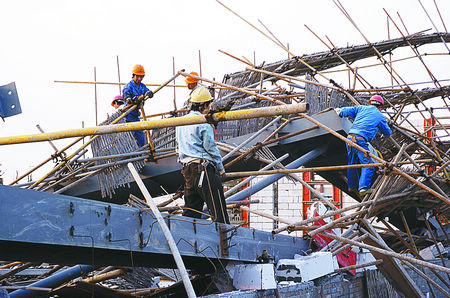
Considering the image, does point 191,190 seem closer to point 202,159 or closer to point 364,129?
point 202,159

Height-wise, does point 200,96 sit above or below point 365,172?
above

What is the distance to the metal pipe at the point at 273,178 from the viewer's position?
9219 mm

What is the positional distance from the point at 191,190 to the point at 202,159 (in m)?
0.41

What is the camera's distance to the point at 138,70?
10.3 m

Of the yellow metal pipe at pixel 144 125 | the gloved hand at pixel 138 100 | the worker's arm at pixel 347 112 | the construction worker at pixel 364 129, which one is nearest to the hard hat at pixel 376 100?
the construction worker at pixel 364 129

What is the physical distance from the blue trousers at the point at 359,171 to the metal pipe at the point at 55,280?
4768 mm

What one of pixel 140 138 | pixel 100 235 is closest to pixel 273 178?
pixel 140 138

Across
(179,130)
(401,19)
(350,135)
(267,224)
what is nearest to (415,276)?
(350,135)

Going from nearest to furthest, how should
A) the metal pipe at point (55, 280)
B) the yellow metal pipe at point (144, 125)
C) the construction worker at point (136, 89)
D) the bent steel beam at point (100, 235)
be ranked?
the yellow metal pipe at point (144, 125), the bent steel beam at point (100, 235), the metal pipe at point (55, 280), the construction worker at point (136, 89)

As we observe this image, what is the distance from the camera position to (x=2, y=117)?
5.43 metres

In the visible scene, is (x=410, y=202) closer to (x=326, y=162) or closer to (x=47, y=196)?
(x=326, y=162)

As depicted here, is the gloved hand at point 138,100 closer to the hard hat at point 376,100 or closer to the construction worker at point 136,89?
the construction worker at point 136,89

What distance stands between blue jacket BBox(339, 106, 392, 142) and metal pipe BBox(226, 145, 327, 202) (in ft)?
3.25

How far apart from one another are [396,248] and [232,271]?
671 centimetres
